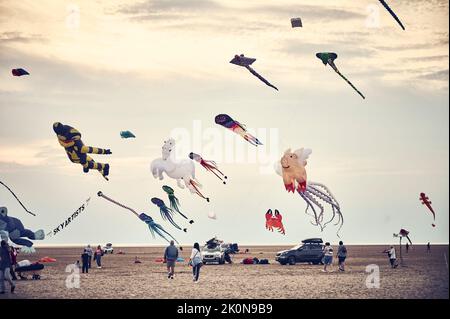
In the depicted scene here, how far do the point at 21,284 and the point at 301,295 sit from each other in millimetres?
12795

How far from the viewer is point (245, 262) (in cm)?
5325

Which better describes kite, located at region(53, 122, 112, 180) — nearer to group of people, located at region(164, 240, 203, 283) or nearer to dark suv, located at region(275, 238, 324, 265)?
group of people, located at region(164, 240, 203, 283)

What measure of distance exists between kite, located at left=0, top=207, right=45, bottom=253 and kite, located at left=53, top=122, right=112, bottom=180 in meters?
6.14

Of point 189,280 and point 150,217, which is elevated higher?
point 150,217

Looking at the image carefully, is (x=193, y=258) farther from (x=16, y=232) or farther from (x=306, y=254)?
(x=306, y=254)

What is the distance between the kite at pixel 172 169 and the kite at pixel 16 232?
342 inches

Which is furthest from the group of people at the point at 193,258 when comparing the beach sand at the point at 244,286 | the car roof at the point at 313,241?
the car roof at the point at 313,241

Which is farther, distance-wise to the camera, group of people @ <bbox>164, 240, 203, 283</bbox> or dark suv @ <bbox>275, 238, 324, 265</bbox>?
dark suv @ <bbox>275, 238, 324, 265</bbox>

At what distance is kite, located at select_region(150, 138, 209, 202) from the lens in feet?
138

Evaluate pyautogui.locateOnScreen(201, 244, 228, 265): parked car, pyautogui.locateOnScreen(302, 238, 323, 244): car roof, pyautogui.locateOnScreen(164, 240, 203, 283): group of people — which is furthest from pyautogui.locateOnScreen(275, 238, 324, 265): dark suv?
pyautogui.locateOnScreen(164, 240, 203, 283): group of people

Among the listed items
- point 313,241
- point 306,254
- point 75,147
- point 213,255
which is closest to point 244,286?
point 75,147

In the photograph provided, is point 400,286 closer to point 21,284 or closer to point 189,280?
point 189,280
